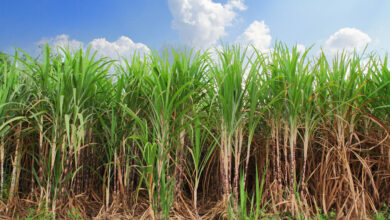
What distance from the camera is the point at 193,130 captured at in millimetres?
2504

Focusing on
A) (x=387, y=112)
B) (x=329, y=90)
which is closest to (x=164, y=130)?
(x=329, y=90)

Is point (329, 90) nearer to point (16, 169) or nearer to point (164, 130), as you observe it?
point (164, 130)

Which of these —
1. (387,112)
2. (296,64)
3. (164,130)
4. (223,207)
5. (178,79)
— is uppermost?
(296,64)

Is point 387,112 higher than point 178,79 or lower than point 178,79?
lower

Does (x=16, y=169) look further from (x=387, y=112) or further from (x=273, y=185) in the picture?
(x=387, y=112)

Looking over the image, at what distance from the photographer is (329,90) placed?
2670 mm

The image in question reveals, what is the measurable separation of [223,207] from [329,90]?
1.43 metres

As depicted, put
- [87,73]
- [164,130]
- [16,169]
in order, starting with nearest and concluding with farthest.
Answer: [164,130]
[87,73]
[16,169]

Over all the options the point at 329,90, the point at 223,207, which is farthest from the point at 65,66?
the point at 329,90

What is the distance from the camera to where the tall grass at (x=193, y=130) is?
2186 millimetres

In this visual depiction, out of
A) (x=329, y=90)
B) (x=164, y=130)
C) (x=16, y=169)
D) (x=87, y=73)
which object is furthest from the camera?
(x=329, y=90)

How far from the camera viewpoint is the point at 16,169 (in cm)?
249

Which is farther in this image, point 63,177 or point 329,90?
point 329,90

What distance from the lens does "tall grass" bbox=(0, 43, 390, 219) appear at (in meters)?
2.19
